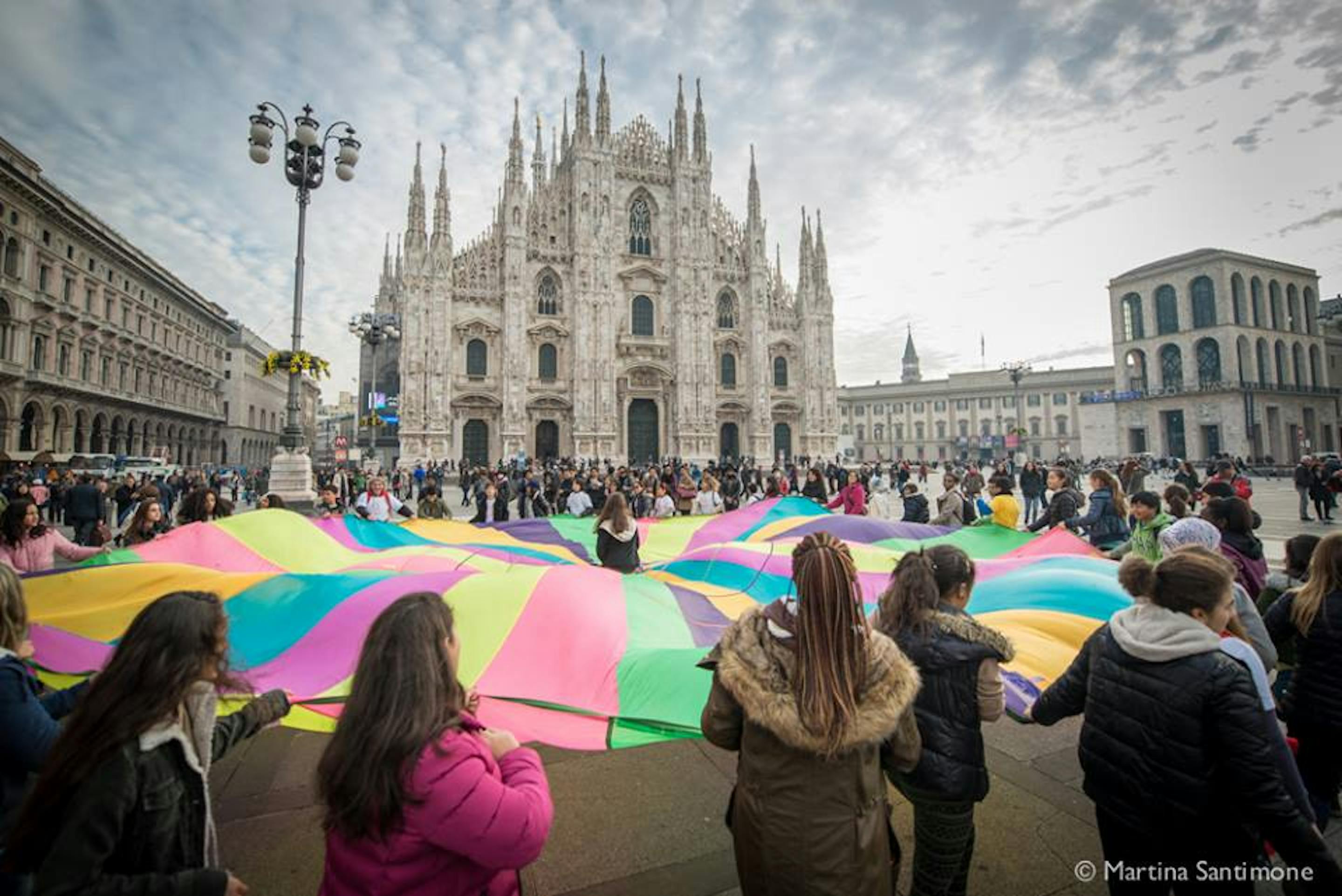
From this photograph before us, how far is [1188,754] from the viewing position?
2088mm

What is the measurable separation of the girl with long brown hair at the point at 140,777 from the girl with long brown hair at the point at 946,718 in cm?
225

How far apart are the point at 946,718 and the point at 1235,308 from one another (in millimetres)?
56214

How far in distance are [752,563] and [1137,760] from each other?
4785mm

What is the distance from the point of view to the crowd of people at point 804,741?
1.46 m

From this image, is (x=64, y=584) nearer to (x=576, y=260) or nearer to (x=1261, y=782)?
(x=1261, y=782)

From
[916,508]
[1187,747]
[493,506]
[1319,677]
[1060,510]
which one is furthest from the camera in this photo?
[493,506]

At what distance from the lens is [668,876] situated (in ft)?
9.43

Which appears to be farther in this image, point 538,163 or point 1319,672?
point 538,163

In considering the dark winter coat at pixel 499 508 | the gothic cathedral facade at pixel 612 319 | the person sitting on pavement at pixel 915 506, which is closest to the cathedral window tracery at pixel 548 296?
the gothic cathedral facade at pixel 612 319

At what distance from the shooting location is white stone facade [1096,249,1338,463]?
41688 millimetres

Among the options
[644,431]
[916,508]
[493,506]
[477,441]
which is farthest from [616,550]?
[644,431]

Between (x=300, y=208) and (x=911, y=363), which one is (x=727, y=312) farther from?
(x=911, y=363)

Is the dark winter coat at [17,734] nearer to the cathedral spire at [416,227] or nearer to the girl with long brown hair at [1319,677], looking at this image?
the girl with long brown hair at [1319,677]

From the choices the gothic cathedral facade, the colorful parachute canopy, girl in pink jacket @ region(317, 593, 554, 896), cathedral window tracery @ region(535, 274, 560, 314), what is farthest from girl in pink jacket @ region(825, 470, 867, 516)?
cathedral window tracery @ region(535, 274, 560, 314)
